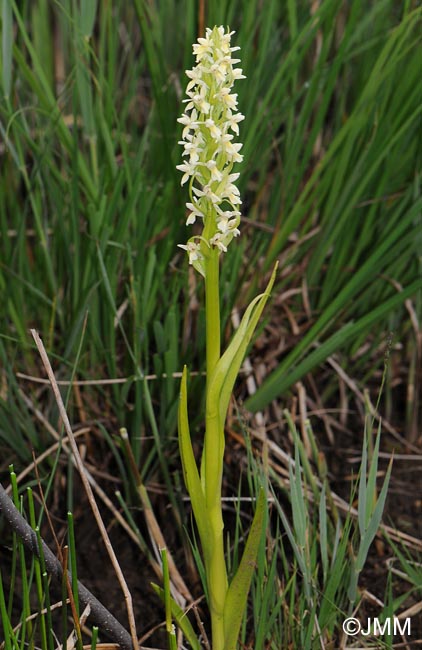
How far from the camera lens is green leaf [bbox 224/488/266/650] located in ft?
2.93

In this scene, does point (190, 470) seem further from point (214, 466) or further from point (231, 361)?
point (231, 361)

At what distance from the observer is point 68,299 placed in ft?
4.81

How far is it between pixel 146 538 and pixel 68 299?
0.45 metres

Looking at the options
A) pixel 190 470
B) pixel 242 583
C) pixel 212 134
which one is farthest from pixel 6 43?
pixel 242 583

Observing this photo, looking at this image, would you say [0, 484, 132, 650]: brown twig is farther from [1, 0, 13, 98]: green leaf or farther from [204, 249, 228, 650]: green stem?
[1, 0, 13, 98]: green leaf

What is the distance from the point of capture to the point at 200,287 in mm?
1426
